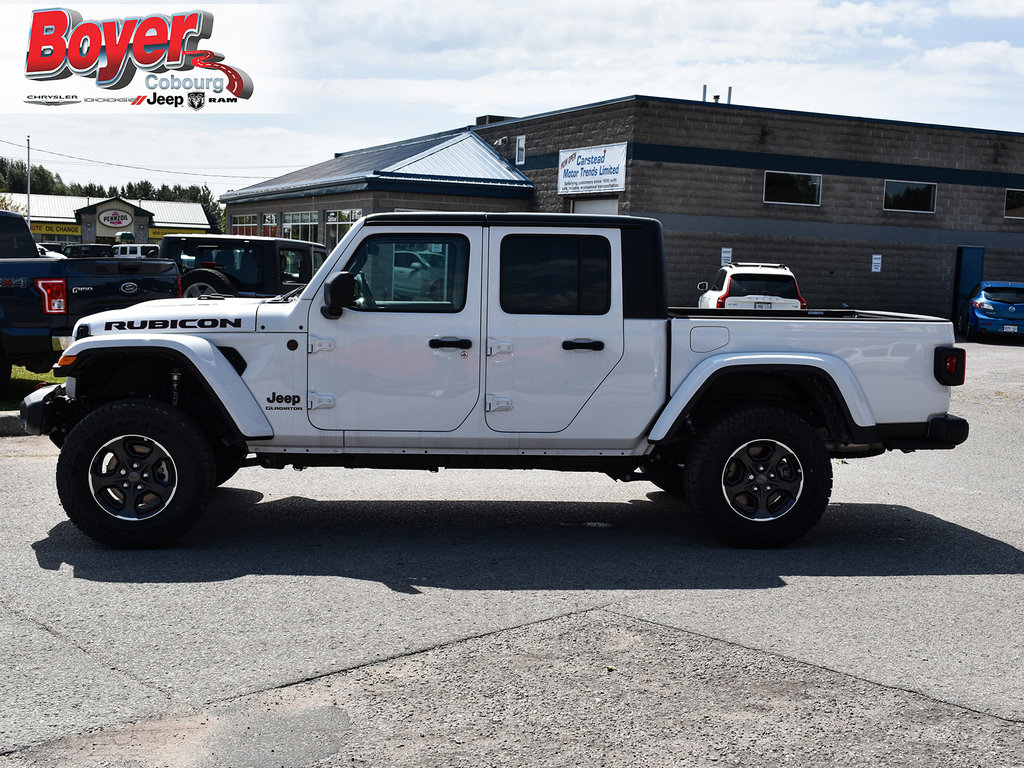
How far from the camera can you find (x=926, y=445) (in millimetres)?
6652

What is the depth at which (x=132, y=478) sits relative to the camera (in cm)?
625

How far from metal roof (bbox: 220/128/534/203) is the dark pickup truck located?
61.5ft

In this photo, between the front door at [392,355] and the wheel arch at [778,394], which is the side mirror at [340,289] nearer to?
the front door at [392,355]

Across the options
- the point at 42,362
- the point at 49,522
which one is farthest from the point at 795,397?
the point at 42,362

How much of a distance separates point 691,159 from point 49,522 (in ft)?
77.7

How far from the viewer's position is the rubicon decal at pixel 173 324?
20.8 ft

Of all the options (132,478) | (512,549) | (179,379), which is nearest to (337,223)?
(179,379)

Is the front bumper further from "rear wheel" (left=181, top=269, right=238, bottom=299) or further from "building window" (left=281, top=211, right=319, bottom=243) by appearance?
"building window" (left=281, top=211, right=319, bottom=243)

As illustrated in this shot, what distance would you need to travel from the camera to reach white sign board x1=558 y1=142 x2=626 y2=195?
27875 mm

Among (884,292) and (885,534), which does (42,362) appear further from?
(884,292)

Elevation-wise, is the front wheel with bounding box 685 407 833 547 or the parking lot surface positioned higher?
the front wheel with bounding box 685 407 833 547

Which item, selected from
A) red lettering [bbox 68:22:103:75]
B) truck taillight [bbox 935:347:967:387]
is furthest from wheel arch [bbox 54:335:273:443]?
red lettering [bbox 68:22:103:75]

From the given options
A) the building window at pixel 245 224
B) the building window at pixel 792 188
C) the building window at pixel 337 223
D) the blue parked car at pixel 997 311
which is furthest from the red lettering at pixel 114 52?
the blue parked car at pixel 997 311

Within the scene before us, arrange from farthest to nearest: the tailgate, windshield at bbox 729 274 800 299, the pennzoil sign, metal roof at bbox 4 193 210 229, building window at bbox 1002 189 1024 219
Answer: metal roof at bbox 4 193 210 229 < the pennzoil sign < building window at bbox 1002 189 1024 219 < windshield at bbox 729 274 800 299 < the tailgate
